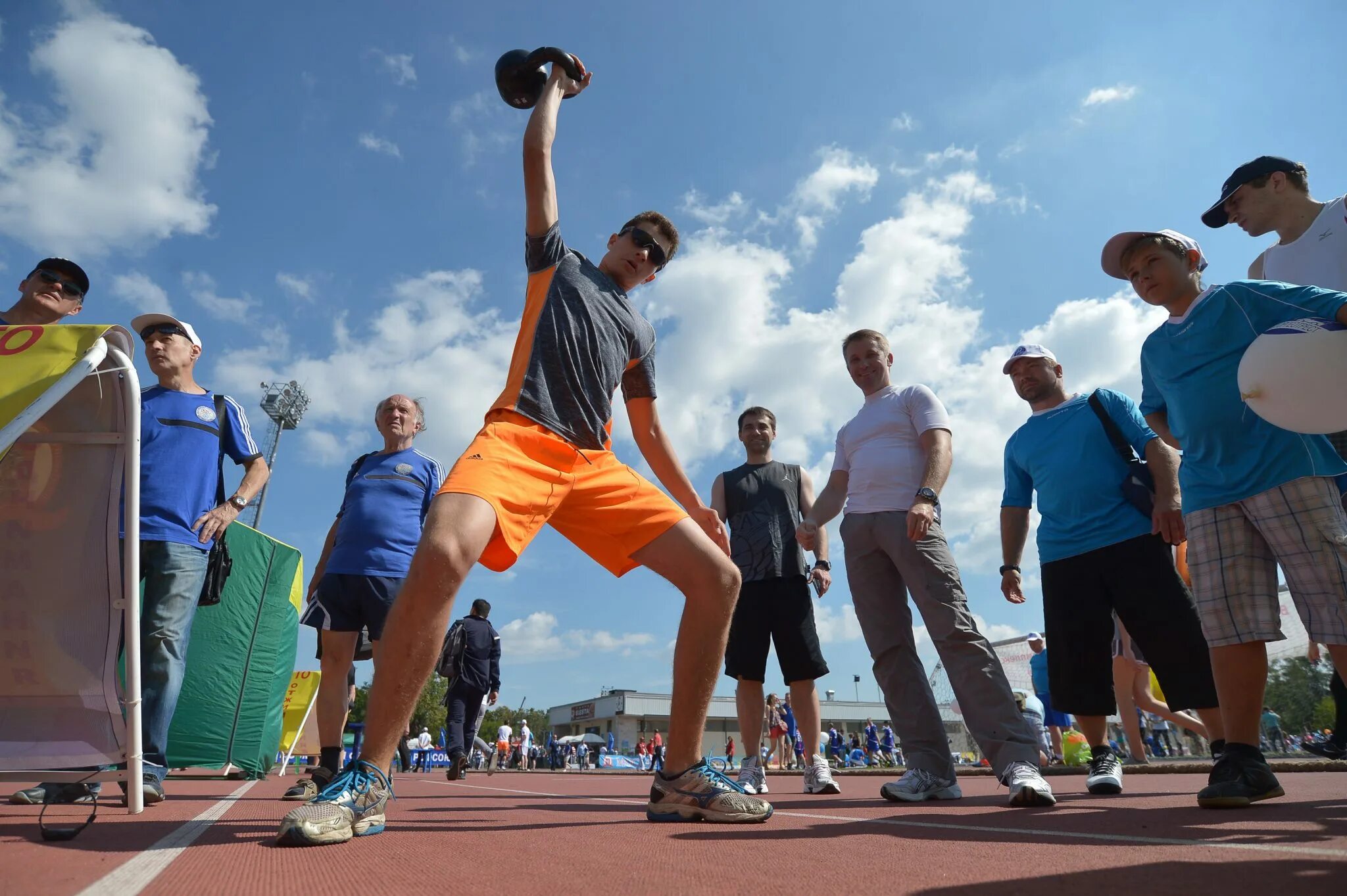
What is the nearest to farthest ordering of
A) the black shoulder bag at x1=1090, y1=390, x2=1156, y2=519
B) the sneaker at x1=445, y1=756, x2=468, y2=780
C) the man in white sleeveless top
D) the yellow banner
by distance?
the man in white sleeveless top → the black shoulder bag at x1=1090, y1=390, x2=1156, y2=519 → the sneaker at x1=445, y1=756, x2=468, y2=780 → the yellow banner

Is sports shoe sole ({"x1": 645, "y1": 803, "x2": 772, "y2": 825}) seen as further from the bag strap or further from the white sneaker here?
the bag strap

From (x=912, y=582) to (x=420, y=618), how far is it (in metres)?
2.60

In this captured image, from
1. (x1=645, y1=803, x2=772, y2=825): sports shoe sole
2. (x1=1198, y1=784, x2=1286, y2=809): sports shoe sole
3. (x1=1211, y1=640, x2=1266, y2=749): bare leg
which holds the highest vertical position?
(x1=1211, y1=640, x2=1266, y2=749): bare leg

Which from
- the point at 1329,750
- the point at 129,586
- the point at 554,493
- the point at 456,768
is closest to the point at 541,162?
the point at 554,493

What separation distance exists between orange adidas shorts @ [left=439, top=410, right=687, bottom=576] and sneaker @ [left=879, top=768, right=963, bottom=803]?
6.22 feet

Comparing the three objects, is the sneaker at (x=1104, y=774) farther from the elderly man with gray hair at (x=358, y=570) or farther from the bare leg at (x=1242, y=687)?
the elderly man with gray hair at (x=358, y=570)

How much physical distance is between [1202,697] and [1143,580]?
0.58m

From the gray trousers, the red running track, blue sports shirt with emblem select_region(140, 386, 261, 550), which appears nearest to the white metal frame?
the red running track

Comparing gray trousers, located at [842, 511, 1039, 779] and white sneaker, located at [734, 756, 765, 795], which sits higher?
gray trousers, located at [842, 511, 1039, 779]

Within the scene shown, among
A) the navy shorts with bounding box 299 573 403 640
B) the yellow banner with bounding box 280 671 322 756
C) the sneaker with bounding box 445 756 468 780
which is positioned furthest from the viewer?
the yellow banner with bounding box 280 671 322 756

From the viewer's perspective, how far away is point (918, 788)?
400 cm

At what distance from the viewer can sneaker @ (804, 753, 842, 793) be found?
5.14 meters

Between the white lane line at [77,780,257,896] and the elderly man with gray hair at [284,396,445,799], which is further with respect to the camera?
the elderly man with gray hair at [284,396,445,799]

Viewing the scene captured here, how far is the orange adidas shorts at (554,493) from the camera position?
2656 mm
